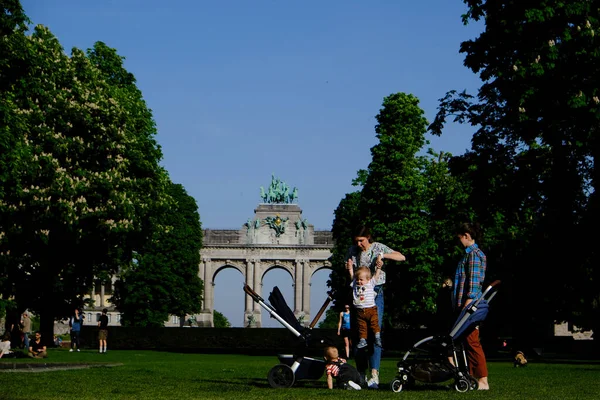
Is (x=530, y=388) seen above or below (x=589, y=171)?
below

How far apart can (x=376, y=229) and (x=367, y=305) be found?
39.3m

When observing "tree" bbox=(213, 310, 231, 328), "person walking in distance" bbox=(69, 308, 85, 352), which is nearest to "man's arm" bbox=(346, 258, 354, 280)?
"person walking in distance" bbox=(69, 308, 85, 352)

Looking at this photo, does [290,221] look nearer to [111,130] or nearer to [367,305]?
[111,130]

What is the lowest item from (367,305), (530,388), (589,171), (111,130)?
(530,388)

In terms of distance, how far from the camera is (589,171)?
29141 millimetres

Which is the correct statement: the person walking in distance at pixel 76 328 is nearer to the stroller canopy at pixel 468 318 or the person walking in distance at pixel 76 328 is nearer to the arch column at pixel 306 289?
the stroller canopy at pixel 468 318

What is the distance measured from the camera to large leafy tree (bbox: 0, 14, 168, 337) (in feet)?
111

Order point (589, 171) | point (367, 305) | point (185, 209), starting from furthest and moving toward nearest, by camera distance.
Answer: point (185, 209)
point (589, 171)
point (367, 305)

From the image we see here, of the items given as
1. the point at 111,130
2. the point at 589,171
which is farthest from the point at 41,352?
the point at 589,171

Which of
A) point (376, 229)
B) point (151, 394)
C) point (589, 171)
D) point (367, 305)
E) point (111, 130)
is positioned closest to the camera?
point (151, 394)

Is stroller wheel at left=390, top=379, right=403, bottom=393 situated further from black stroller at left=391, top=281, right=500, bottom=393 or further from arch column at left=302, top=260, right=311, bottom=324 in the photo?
arch column at left=302, top=260, right=311, bottom=324

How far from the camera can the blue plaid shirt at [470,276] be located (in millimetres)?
12875

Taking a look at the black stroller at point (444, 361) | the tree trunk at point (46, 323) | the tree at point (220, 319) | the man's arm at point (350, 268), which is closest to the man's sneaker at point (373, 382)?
the black stroller at point (444, 361)

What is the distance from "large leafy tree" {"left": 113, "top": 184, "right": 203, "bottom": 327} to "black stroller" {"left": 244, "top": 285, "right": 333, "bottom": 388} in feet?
192
